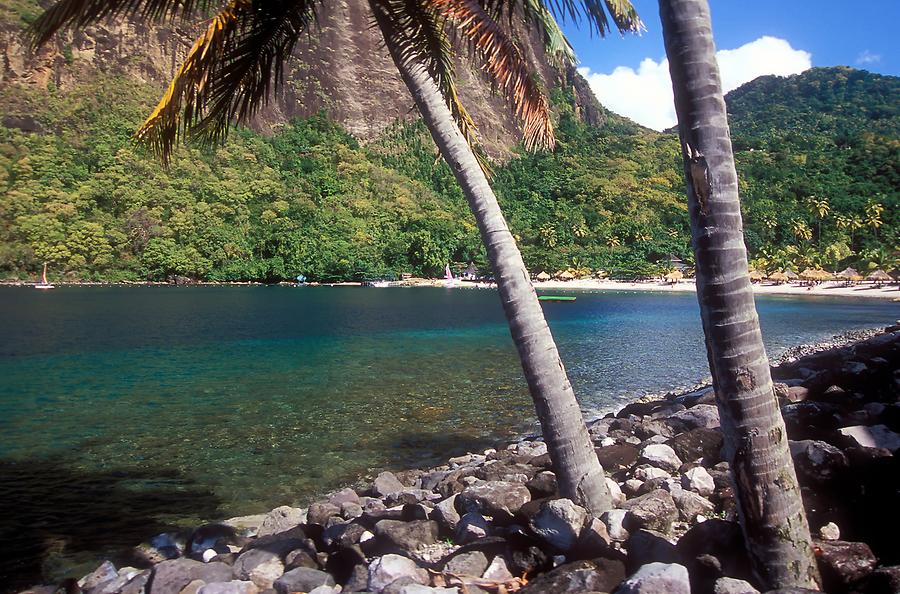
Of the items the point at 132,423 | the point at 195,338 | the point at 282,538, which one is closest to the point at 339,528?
the point at 282,538

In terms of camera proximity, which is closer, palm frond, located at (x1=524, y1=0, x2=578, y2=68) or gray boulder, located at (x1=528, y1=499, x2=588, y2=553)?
gray boulder, located at (x1=528, y1=499, x2=588, y2=553)

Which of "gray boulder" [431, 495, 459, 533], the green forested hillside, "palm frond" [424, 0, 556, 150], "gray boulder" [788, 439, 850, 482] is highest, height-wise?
the green forested hillside

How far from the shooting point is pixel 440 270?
11138 cm

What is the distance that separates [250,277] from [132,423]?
9988cm

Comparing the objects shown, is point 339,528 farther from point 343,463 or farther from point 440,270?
point 440,270

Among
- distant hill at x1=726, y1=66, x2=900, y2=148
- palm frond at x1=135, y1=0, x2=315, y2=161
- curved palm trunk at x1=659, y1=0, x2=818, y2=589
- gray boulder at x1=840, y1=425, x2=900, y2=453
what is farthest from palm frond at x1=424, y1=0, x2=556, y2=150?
distant hill at x1=726, y1=66, x2=900, y2=148

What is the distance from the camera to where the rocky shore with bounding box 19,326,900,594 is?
11.1 feet

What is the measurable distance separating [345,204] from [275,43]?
123 metres

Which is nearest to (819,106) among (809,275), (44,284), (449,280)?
(809,275)

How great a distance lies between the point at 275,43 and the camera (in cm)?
563

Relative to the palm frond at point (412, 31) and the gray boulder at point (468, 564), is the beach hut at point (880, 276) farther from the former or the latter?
the gray boulder at point (468, 564)

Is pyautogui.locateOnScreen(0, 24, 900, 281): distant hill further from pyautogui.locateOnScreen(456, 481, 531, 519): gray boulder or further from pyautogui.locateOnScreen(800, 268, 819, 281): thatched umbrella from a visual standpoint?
pyautogui.locateOnScreen(456, 481, 531, 519): gray boulder

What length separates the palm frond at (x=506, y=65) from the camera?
16.3 ft

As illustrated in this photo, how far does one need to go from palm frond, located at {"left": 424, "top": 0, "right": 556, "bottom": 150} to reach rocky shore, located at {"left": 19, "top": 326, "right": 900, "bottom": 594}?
3.34m
